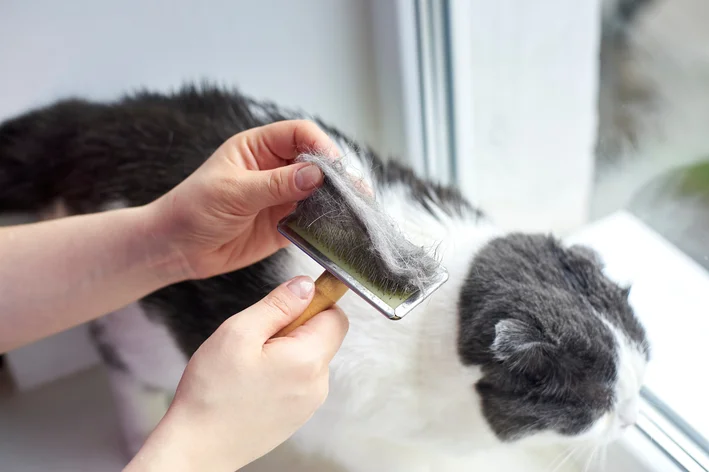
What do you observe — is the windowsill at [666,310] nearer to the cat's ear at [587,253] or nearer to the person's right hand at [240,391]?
the cat's ear at [587,253]

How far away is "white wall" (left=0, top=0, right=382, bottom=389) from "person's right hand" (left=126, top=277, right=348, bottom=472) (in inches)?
22.8

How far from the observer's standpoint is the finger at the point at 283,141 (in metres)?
0.66

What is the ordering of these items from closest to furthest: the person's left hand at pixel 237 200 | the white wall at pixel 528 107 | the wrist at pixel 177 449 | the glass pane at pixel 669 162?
the wrist at pixel 177 449 < the person's left hand at pixel 237 200 < the glass pane at pixel 669 162 < the white wall at pixel 528 107

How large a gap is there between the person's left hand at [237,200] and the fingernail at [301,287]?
85mm

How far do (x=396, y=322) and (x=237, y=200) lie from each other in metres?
0.25

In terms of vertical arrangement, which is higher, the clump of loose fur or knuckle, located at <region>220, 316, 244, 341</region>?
the clump of loose fur

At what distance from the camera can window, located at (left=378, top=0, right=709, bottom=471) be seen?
0.88m

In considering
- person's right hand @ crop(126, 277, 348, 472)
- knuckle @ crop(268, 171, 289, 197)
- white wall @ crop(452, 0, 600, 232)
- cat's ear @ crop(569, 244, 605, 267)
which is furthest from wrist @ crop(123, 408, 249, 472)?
white wall @ crop(452, 0, 600, 232)

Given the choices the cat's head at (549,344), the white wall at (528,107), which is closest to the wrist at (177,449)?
the cat's head at (549,344)

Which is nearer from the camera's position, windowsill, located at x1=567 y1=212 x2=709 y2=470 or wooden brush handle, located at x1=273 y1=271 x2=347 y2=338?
wooden brush handle, located at x1=273 y1=271 x2=347 y2=338

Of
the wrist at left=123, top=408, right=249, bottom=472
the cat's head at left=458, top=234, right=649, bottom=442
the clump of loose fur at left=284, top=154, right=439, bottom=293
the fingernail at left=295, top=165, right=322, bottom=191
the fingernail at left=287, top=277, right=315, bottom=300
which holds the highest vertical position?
the fingernail at left=295, top=165, right=322, bottom=191

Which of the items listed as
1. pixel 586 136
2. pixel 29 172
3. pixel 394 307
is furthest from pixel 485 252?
pixel 29 172

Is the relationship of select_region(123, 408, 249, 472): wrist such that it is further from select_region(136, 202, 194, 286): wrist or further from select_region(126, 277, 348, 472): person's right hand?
select_region(136, 202, 194, 286): wrist

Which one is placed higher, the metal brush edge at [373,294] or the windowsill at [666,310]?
the metal brush edge at [373,294]
